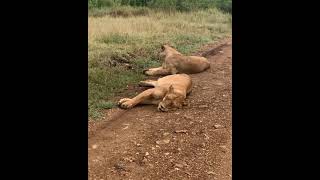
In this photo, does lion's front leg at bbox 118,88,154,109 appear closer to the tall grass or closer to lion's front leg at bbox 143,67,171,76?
lion's front leg at bbox 143,67,171,76

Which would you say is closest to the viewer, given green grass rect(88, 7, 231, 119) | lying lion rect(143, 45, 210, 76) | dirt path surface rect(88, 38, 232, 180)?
dirt path surface rect(88, 38, 232, 180)

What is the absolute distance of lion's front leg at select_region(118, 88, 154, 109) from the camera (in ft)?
12.3

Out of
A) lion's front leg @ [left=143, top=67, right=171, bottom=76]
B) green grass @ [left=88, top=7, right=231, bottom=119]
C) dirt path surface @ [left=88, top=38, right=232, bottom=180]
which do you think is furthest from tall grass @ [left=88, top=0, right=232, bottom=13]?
lion's front leg @ [left=143, top=67, right=171, bottom=76]

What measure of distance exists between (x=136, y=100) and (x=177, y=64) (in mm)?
1198

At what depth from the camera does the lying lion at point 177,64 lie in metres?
4.44

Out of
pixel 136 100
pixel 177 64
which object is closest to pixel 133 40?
pixel 136 100

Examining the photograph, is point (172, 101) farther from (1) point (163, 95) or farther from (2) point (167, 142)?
(2) point (167, 142)

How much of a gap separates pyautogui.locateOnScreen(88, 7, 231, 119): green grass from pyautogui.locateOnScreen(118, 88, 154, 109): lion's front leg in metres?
0.08

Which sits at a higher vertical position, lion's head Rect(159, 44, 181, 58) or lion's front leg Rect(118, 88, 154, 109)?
lion's head Rect(159, 44, 181, 58)

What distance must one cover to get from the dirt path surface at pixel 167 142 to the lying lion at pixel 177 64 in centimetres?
71

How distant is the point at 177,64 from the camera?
5.00 meters

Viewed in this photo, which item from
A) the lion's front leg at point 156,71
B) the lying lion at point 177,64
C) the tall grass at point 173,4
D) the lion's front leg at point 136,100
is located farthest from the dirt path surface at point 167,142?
Result: the lying lion at point 177,64

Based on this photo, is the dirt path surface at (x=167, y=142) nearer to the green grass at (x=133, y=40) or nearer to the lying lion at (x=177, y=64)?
the green grass at (x=133, y=40)
